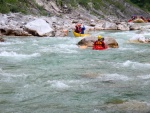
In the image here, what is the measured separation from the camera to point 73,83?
8.83 m

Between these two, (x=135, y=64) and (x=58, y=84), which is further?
(x=135, y=64)

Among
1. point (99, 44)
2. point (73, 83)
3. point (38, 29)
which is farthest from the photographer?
point (38, 29)

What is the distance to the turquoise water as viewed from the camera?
6.94 m

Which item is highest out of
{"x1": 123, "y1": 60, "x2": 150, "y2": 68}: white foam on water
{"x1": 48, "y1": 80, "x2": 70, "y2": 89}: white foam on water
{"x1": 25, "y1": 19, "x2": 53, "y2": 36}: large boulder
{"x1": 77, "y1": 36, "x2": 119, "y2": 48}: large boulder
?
{"x1": 25, "y1": 19, "x2": 53, "y2": 36}: large boulder

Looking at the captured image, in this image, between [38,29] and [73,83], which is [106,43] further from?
[73,83]

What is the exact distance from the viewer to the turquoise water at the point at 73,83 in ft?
22.8

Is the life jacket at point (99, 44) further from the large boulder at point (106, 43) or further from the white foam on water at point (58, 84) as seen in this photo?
the white foam on water at point (58, 84)

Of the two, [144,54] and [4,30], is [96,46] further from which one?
[4,30]

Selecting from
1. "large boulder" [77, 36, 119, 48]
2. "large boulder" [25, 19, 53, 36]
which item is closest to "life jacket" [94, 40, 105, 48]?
"large boulder" [77, 36, 119, 48]

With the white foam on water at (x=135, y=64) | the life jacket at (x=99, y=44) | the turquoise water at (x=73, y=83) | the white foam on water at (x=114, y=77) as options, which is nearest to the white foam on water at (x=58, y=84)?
the turquoise water at (x=73, y=83)

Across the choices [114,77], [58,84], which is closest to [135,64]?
[114,77]

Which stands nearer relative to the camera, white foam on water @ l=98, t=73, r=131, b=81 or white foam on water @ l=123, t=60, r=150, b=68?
white foam on water @ l=98, t=73, r=131, b=81

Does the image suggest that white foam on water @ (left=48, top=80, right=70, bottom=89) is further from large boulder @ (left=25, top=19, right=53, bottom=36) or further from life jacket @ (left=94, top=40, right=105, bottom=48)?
large boulder @ (left=25, top=19, right=53, bottom=36)

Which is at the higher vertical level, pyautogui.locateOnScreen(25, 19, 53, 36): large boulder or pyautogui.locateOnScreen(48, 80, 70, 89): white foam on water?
pyautogui.locateOnScreen(25, 19, 53, 36): large boulder
